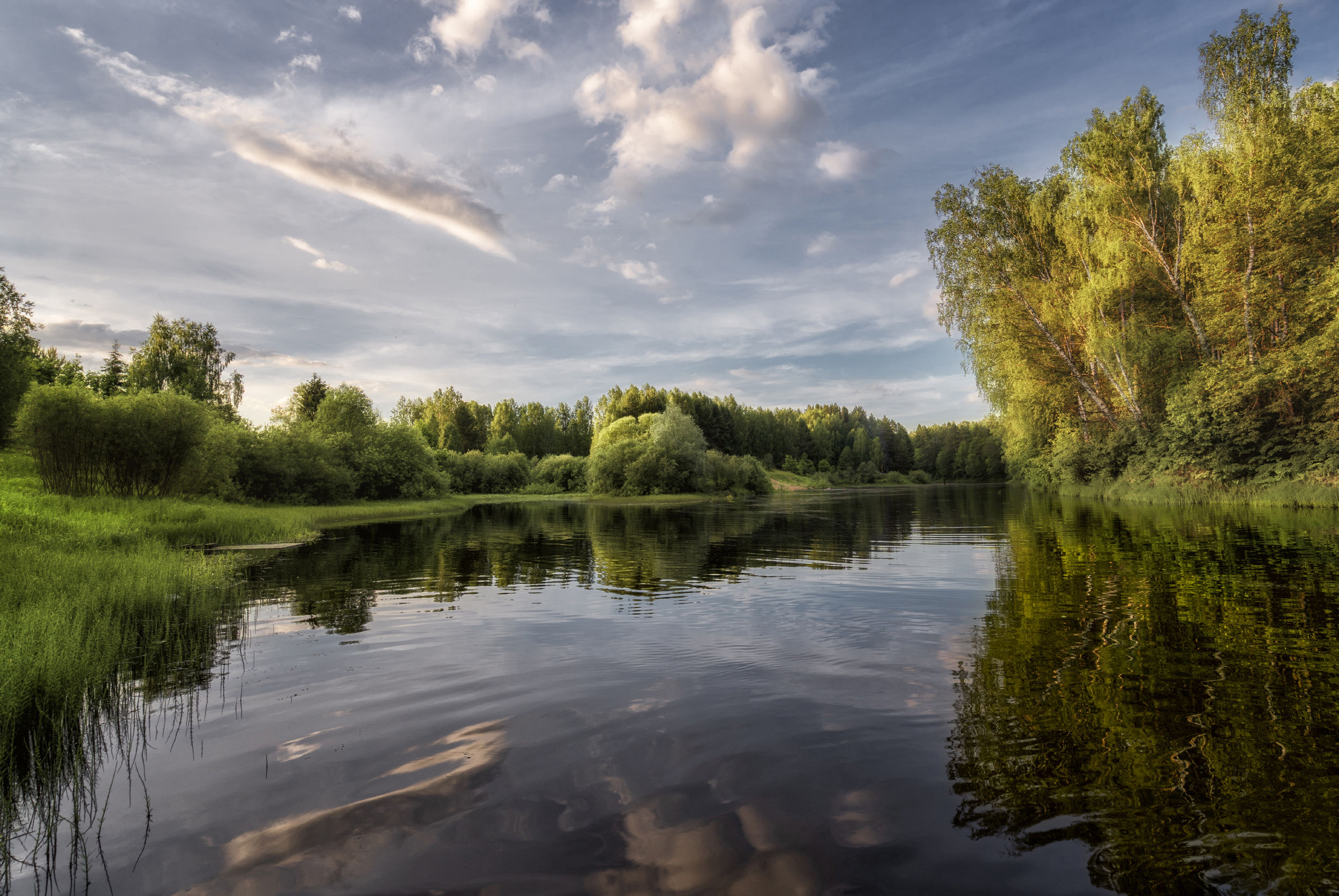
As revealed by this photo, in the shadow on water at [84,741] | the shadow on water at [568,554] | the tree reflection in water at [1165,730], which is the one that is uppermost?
the tree reflection in water at [1165,730]

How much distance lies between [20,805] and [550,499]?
247 ft

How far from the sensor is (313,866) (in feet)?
14.2

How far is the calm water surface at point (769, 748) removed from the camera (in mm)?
4168

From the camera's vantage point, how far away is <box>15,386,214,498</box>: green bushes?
24141mm

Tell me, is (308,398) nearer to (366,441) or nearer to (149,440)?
(366,441)

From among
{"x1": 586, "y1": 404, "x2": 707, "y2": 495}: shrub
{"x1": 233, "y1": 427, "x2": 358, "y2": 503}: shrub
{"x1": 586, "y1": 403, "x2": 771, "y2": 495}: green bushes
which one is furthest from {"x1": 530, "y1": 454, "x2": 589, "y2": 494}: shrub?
{"x1": 233, "y1": 427, "x2": 358, "y2": 503}: shrub

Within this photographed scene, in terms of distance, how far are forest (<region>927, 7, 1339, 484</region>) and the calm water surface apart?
78.4 ft

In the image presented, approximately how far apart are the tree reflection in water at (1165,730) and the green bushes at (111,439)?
108 feet

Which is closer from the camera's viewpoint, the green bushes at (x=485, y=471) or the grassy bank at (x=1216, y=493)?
the grassy bank at (x=1216, y=493)

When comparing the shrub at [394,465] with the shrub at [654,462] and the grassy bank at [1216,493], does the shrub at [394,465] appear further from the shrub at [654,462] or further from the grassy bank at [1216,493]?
the grassy bank at [1216,493]

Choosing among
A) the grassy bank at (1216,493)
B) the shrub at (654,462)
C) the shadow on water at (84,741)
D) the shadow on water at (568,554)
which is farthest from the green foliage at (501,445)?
the shadow on water at (84,741)

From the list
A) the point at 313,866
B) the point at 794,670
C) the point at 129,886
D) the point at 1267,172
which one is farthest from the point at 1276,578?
the point at 1267,172

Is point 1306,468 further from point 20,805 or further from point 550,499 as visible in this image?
point 550,499

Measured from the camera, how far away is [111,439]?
1019 inches
